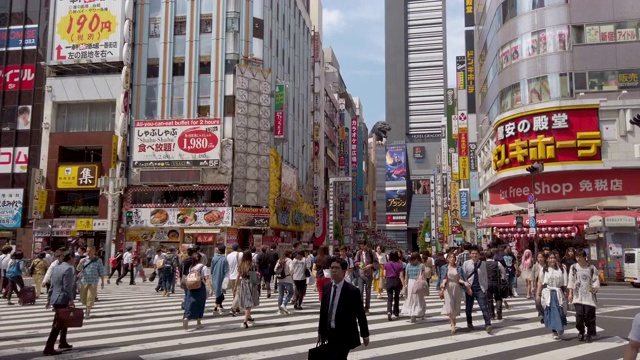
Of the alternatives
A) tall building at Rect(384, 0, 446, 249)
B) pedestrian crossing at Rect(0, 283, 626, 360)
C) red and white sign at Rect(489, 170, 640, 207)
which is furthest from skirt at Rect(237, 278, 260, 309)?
tall building at Rect(384, 0, 446, 249)

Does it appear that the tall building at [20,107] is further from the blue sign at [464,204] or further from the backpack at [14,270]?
the blue sign at [464,204]

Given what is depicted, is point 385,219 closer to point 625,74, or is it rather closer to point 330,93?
point 330,93

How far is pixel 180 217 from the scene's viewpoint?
3909 centimetres

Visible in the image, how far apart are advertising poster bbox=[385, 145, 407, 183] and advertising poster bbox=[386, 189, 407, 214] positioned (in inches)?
137

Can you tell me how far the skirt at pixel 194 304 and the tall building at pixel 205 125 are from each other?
27.3m

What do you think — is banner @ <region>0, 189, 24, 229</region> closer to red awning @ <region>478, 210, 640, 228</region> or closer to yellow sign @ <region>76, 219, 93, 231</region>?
yellow sign @ <region>76, 219, 93, 231</region>

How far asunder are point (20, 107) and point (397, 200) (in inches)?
5051

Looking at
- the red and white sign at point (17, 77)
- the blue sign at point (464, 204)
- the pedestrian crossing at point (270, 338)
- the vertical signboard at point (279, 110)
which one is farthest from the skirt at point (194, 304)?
the blue sign at point (464, 204)

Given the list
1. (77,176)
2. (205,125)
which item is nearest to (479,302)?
(205,125)

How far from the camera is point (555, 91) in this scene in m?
30.9

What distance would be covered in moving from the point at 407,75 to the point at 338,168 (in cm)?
9943

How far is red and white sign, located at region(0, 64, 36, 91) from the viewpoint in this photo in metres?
43.4

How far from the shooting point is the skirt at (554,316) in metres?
10.0

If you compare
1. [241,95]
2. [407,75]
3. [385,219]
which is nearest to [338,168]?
[241,95]
